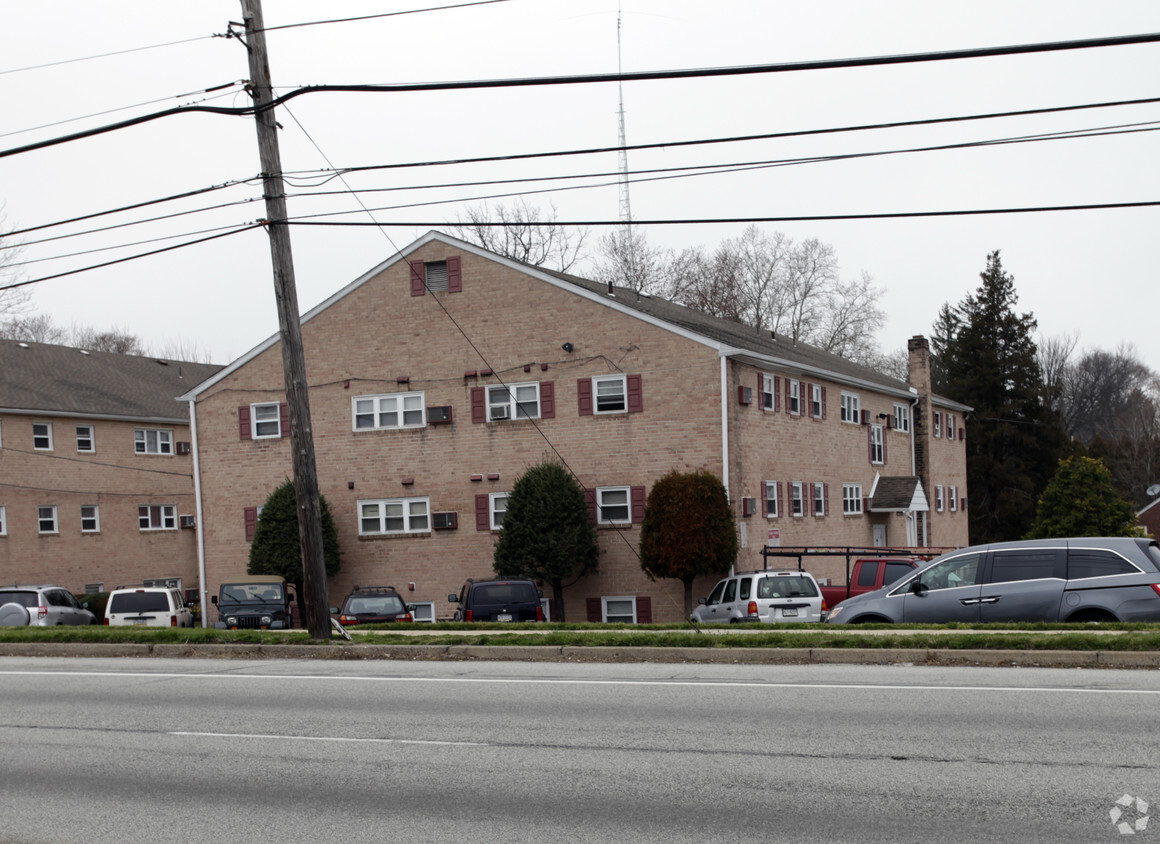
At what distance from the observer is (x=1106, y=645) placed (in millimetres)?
13906

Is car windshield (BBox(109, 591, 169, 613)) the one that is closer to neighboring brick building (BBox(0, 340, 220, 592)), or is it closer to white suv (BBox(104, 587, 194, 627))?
white suv (BBox(104, 587, 194, 627))

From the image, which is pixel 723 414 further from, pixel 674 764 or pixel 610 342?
pixel 674 764

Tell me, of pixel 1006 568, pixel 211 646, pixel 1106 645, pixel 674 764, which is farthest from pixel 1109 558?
pixel 211 646

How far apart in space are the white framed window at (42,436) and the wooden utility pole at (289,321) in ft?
101

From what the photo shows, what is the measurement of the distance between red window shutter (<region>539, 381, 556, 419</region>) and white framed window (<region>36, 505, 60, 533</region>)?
22.5 metres

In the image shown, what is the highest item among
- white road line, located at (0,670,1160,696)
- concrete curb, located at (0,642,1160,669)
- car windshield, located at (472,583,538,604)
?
white road line, located at (0,670,1160,696)

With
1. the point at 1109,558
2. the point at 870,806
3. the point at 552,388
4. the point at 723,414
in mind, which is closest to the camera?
the point at 870,806

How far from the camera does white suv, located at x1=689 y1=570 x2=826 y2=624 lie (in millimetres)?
23219

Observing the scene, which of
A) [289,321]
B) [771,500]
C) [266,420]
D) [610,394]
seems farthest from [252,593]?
[771,500]

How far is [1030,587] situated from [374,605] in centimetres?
1456

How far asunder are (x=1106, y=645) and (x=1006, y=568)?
12.4 ft

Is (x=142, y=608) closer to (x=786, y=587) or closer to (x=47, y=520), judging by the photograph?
(x=786, y=587)

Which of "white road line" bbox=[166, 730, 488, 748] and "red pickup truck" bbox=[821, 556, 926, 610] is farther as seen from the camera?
"red pickup truck" bbox=[821, 556, 926, 610]

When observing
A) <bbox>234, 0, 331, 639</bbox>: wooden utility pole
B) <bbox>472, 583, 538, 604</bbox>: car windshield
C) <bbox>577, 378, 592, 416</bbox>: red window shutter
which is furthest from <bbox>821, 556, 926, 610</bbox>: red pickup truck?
<bbox>234, 0, 331, 639</bbox>: wooden utility pole
